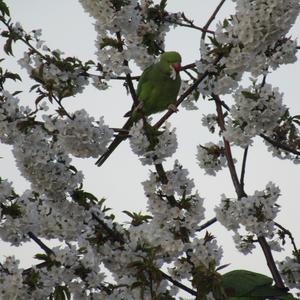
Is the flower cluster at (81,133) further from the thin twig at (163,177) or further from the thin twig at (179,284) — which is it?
the thin twig at (179,284)

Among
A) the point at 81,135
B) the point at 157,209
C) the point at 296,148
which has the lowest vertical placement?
the point at 157,209

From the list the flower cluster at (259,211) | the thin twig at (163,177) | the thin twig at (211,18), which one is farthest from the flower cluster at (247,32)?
the thin twig at (211,18)

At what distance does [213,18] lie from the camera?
5902 millimetres

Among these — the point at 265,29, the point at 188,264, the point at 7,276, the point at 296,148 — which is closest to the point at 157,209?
the point at 188,264

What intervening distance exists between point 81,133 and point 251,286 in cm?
186

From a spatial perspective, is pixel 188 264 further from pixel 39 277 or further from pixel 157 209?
pixel 39 277

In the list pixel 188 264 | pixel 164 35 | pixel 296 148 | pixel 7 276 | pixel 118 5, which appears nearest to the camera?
pixel 7 276

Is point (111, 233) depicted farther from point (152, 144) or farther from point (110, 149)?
point (110, 149)

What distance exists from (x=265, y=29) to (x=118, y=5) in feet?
4.85

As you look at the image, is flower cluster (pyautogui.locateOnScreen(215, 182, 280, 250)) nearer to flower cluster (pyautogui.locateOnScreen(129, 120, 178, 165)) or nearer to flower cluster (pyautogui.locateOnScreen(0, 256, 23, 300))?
flower cluster (pyautogui.locateOnScreen(129, 120, 178, 165))

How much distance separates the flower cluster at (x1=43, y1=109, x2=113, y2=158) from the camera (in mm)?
4012

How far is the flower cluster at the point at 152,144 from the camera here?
4129 millimetres

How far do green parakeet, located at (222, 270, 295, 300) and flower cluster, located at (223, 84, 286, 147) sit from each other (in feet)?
3.75

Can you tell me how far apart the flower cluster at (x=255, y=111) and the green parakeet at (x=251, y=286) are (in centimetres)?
114
